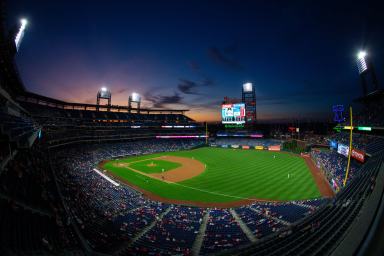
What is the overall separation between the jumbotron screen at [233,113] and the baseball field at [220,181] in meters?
27.7

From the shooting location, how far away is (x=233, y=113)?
236 ft

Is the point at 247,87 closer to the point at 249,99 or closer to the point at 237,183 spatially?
the point at 249,99

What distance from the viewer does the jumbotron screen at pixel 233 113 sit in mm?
70750

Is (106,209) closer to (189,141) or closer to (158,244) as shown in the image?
(158,244)

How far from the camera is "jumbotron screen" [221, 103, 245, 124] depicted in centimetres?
7075

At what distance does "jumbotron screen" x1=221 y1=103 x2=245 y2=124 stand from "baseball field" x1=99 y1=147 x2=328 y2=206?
27668mm

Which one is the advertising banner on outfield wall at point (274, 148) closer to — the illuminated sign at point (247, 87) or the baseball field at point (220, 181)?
the illuminated sign at point (247, 87)

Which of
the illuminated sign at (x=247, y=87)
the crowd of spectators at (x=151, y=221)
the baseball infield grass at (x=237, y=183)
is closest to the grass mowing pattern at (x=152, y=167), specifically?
the baseball infield grass at (x=237, y=183)

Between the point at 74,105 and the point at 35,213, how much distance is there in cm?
6510

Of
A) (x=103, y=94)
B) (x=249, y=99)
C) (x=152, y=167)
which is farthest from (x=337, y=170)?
A: (x=103, y=94)

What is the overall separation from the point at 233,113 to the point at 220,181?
42.4 metres

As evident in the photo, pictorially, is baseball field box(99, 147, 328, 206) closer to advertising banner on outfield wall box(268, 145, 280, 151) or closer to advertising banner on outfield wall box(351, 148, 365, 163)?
advertising banner on outfield wall box(351, 148, 365, 163)

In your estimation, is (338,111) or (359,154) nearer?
(359,154)

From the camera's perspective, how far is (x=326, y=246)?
7746mm
